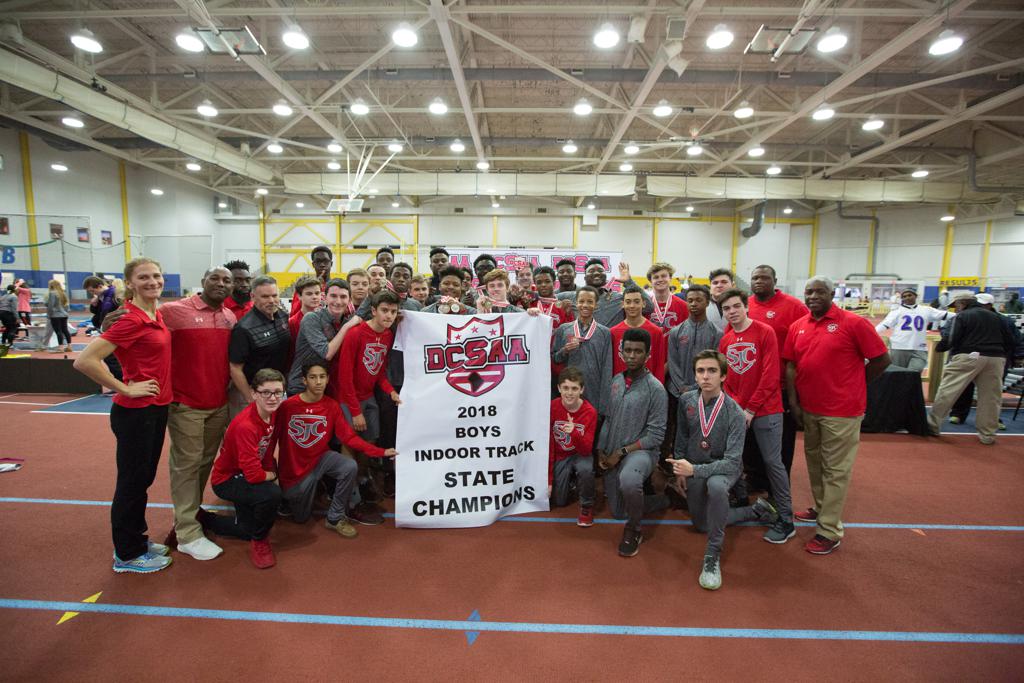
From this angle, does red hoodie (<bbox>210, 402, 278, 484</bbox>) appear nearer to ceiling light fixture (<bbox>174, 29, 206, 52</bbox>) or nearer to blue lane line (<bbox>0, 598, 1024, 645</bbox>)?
blue lane line (<bbox>0, 598, 1024, 645</bbox>)

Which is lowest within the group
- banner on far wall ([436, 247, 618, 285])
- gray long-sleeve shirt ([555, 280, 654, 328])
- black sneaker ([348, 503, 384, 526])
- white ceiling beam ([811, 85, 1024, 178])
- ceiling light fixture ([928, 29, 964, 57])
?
black sneaker ([348, 503, 384, 526])

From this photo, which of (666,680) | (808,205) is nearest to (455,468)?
(666,680)

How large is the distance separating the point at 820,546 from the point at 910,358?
695 cm

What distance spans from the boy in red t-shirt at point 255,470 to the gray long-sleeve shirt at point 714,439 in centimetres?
341

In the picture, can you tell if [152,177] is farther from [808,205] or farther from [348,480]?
[808,205]

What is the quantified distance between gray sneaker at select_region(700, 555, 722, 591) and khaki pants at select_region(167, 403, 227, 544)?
4022 mm

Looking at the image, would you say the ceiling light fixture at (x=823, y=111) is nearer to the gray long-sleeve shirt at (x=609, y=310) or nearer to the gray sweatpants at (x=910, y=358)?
the gray sweatpants at (x=910, y=358)

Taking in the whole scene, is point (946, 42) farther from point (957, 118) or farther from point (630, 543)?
point (630, 543)

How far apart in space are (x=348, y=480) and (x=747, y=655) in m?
3.22

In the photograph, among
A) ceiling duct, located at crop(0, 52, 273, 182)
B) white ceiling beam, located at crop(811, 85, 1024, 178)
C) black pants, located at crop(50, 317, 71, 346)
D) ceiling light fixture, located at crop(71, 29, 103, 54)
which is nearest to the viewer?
ceiling light fixture, located at crop(71, 29, 103, 54)

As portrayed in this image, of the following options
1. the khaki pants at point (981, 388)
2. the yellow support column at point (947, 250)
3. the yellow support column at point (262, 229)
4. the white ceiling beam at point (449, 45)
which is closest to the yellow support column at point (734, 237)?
the yellow support column at point (947, 250)

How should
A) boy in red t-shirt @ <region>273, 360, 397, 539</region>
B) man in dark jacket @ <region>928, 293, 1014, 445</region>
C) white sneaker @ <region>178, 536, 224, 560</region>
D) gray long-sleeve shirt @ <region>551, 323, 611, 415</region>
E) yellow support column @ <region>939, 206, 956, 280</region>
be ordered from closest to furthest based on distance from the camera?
white sneaker @ <region>178, 536, 224, 560</region>, boy in red t-shirt @ <region>273, 360, 397, 539</region>, gray long-sleeve shirt @ <region>551, 323, 611, 415</region>, man in dark jacket @ <region>928, 293, 1014, 445</region>, yellow support column @ <region>939, 206, 956, 280</region>

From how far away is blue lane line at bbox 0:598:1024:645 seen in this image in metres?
2.74

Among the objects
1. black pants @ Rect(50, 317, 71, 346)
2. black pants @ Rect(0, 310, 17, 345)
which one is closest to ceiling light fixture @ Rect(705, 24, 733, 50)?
black pants @ Rect(50, 317, 71, 346)
